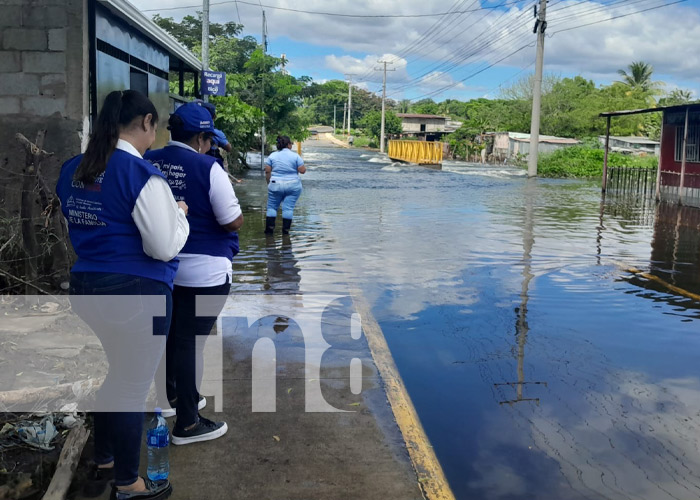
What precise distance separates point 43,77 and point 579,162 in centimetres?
3625

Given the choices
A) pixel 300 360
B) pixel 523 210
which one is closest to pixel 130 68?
pixel 300 360

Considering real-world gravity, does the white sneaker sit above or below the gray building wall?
below

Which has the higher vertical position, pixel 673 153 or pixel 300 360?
pixel 673 153

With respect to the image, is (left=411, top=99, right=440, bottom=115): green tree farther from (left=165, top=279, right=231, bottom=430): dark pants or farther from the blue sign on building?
(left=165, top=279, right=231, bottom=430): dark pants

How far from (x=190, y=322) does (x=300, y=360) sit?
5.72 feet

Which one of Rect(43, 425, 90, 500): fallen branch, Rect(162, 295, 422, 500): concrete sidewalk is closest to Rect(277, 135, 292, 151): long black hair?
Rect(162, 295, 422, 500): concrete sidewalk

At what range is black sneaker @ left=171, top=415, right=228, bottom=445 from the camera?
415cm

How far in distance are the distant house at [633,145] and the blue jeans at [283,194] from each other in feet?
134

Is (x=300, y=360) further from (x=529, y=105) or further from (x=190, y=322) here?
(x=529, y=105)

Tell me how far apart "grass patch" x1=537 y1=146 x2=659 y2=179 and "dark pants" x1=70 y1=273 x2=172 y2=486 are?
37081mm

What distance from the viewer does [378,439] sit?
169 inches

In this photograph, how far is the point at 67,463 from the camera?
3684 mm

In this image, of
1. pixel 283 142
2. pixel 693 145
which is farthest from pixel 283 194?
pixel 693 145

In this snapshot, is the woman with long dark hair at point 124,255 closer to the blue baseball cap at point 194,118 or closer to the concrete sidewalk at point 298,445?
the concrete sidewalk at point 298,445
